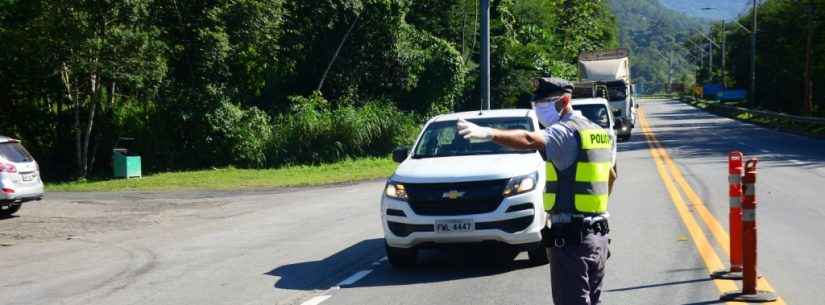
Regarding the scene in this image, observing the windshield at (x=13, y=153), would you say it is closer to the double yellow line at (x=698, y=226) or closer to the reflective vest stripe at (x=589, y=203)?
the double yellow line at (x=698, y=226)

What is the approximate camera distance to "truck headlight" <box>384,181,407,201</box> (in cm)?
967

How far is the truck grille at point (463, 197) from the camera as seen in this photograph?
941 centimetres

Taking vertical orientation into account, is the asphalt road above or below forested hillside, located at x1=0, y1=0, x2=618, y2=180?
below

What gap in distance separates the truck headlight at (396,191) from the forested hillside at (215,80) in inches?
735

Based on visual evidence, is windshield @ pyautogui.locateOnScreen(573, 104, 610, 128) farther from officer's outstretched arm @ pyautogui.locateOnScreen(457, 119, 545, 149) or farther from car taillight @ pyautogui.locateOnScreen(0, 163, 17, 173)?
officer's outstretched arm @ pyautogui.locateOnScreen(457, 119, 545, 149)

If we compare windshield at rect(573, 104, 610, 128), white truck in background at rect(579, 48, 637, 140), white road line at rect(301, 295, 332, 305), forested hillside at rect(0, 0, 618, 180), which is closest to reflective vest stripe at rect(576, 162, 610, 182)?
white road line at rect(301, 295, 332, 305)

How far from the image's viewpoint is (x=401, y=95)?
37781 millimetres

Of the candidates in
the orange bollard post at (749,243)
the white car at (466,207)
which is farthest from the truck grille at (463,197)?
the orange bollard post at (749,243)

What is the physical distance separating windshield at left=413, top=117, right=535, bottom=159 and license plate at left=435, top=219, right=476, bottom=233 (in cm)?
149

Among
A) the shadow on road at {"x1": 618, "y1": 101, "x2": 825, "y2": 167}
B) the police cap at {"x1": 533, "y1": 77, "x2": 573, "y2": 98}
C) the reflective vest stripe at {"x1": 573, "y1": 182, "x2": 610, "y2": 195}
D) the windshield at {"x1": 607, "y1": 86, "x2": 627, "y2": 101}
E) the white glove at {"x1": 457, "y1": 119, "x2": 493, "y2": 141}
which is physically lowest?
the shadow on road at {"x1": 618, "y1": 101, "x2": 825, "y2": 167}

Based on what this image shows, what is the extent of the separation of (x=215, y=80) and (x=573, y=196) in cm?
2636

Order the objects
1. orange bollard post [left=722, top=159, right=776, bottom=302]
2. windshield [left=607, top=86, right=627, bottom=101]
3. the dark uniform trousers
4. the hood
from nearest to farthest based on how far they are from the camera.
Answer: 1. the dark uniform trousers
2. orange bollard post [left=722, top=159, right=776, bottom=302]
3. the hood
4. windshield [left=607, top=86, right=627, bottom=101]

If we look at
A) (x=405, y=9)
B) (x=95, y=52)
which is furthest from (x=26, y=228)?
(x=405, y=9)

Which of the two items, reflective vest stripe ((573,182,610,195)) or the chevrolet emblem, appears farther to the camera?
the chevrolet emblem
